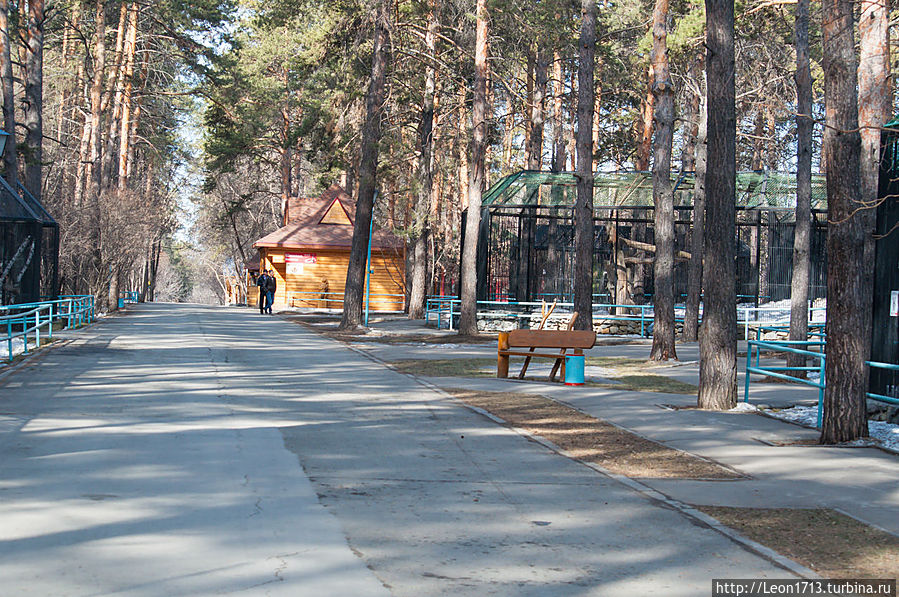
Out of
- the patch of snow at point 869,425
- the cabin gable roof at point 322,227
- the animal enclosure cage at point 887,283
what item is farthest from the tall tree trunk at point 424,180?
the patch of snow at point 869,425

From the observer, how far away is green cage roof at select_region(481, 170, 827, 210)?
3303 centimetres

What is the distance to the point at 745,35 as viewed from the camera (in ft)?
81.5

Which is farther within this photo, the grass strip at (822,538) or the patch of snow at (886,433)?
the patch of snow at (886,433)

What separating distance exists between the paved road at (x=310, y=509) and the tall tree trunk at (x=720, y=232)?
153 inches

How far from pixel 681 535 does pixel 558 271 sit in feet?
91.0

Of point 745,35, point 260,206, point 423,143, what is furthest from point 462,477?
point 260,206

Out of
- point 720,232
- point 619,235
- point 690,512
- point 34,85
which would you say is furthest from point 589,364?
point 34,85

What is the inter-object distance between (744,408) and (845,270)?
11.8 ft

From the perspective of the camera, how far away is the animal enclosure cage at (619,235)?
1296 inches

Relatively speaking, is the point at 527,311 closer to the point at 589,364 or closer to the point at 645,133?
the point at 645,133

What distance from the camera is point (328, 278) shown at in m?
51.3

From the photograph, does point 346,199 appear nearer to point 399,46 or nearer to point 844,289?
point 399,46

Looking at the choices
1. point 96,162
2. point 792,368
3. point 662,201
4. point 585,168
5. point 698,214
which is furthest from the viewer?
point 96,162

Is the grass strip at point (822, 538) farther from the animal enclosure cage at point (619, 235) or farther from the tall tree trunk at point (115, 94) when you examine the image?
the tall tree trunk at point (115, 94)
